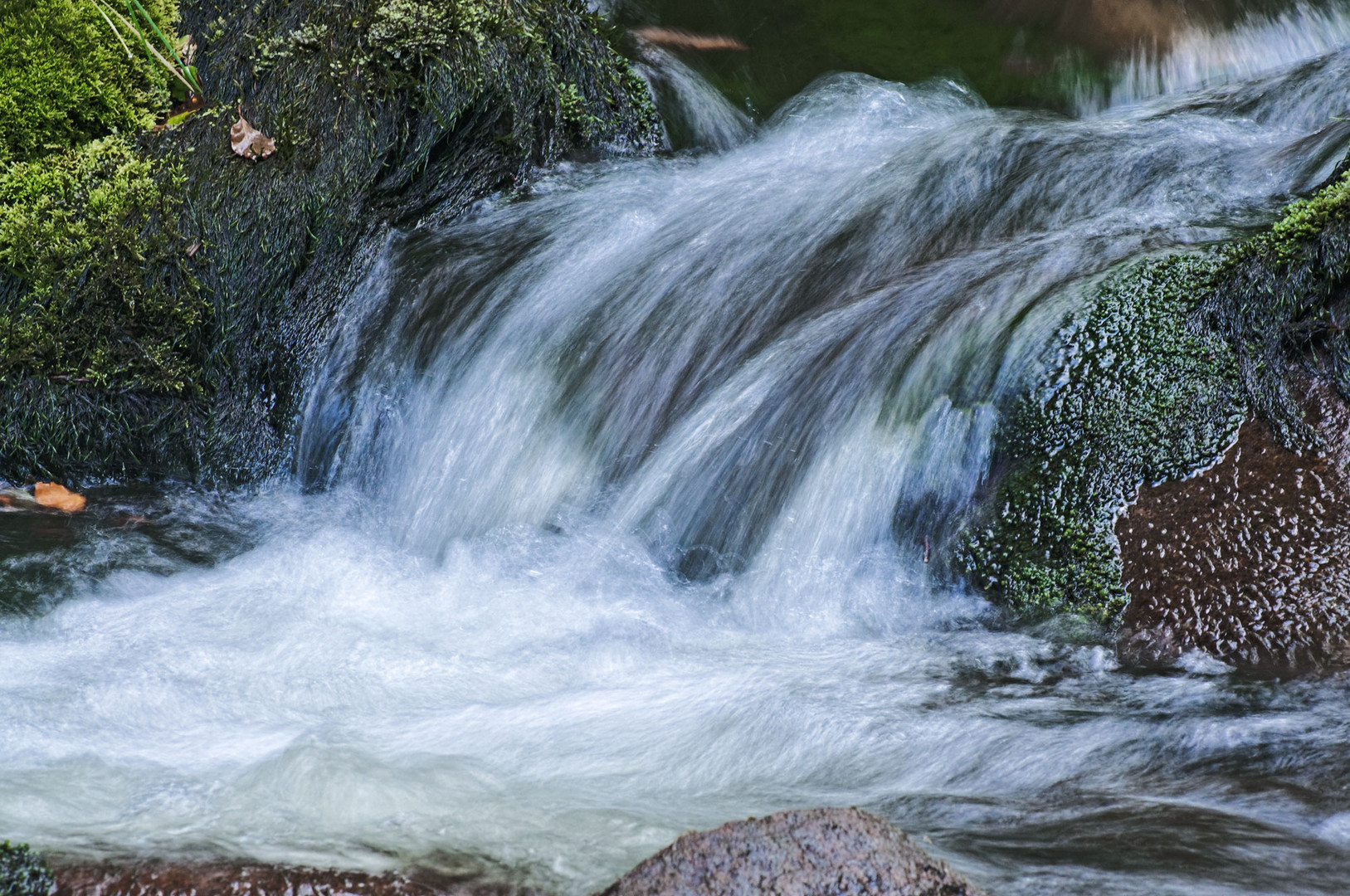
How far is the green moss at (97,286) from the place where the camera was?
404cm

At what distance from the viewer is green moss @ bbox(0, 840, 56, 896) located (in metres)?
1.86

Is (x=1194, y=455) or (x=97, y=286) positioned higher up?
(x=97, y=286)

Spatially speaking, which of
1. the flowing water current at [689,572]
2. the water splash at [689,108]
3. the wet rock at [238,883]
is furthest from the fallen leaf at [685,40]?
the wet rock at [238,883]

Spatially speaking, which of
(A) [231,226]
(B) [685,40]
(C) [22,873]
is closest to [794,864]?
(C) [22,873]

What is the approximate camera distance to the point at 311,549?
3.82 metres

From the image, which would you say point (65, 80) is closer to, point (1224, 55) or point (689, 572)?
point (689, 572)

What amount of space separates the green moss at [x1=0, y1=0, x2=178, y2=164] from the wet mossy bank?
31mm

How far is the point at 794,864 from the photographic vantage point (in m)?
1.70

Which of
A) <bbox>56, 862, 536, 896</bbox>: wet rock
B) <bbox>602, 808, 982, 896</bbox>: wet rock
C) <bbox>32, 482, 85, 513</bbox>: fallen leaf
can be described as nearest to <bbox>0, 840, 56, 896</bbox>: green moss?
<bbox>56, 862, 536, 896</bbox>: wet rock

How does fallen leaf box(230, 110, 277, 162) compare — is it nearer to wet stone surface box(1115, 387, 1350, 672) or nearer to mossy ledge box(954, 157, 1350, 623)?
mossy ledge box(954, 157, 1350, 623)

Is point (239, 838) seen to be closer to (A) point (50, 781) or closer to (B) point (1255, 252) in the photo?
(A) point (50, 781)

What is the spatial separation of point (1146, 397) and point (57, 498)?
12.6 ft

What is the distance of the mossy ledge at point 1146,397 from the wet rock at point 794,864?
4.83 feet

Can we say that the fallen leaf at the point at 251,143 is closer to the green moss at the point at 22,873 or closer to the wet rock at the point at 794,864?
the green moss at the point at 22,873
